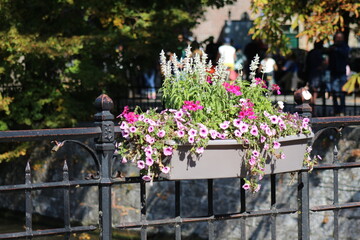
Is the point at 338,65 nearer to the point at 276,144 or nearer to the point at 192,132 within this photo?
the point at 276,144

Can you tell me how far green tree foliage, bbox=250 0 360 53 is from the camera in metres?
10.9

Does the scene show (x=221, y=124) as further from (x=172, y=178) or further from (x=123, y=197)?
(x=123, y=197)

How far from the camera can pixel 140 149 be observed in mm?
4371

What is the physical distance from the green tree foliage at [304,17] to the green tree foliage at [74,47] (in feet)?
7.49

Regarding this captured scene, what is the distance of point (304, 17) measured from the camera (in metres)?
11.0

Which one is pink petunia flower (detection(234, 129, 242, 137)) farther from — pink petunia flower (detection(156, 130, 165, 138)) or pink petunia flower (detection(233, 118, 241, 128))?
pink petunia flower (detection(156, 130, 165, 138))

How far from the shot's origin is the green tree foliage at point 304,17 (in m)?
10.9

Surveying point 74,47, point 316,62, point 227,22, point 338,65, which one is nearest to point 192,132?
point 338,65

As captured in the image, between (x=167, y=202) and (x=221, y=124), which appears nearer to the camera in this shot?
(x=221, y=124)

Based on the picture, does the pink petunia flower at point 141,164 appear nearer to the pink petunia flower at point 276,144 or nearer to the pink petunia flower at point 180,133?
the pink petunia flower at point 180,133

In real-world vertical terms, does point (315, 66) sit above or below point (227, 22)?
below

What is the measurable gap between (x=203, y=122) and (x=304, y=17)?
686cm

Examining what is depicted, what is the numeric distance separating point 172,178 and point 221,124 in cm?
36

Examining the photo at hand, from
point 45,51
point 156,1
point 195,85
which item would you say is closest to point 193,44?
point 156,1
